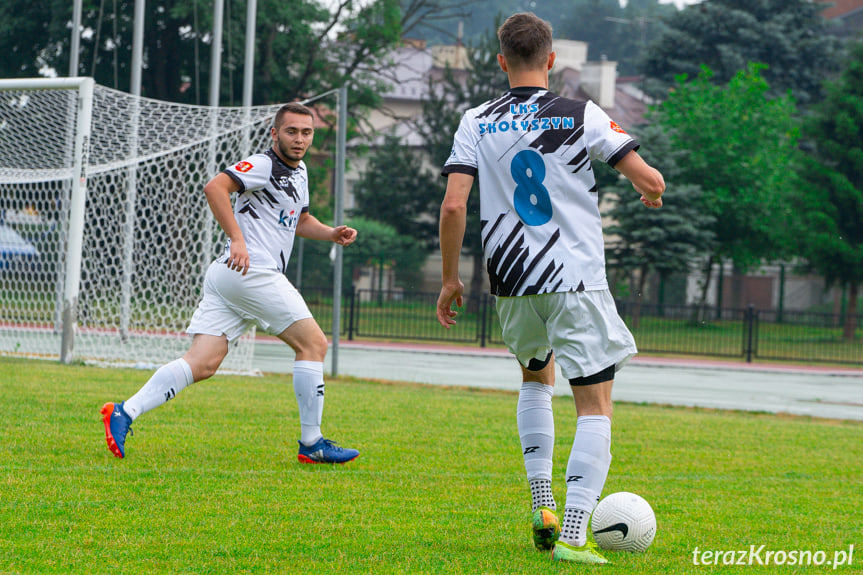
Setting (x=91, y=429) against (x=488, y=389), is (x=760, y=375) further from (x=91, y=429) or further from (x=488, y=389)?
(x=91, y=429)

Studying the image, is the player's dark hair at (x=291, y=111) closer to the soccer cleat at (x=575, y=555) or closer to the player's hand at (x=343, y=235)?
the player's hand at (x=343, y=235)

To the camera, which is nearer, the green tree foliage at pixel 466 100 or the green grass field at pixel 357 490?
the green grass field at pixel 357 490

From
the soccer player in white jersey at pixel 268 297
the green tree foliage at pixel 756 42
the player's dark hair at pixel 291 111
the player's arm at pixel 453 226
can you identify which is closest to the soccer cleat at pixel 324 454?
the soccer player in white jersey at pixel 268 297

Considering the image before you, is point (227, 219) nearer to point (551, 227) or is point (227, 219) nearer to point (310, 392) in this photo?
point (310, 392)

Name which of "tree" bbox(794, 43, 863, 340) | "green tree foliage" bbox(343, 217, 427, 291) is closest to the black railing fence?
"tree" bbox(794, 43, 863, 340)

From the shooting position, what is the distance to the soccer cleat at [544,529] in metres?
4.23

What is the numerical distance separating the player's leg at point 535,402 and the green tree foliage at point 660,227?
97.7 ft

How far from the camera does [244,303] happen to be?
6.35 metres

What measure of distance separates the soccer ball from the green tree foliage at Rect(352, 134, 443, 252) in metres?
35.6

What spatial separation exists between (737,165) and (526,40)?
36.7m

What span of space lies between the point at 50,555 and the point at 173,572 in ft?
1.69

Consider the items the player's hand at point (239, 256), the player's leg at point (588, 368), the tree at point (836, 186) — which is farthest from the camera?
the tree at point (836, 186)

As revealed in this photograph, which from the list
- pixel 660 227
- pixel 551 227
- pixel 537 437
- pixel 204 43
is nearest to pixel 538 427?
pixel 537 437

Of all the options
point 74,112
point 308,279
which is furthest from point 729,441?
point 308,279
